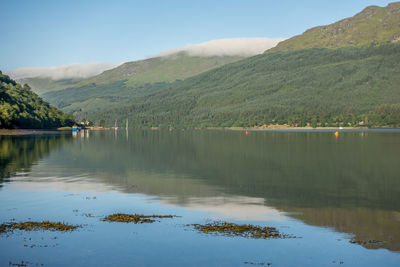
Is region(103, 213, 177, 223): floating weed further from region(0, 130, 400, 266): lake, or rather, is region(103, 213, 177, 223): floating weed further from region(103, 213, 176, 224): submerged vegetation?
region(0, 130, 400, 266): lake

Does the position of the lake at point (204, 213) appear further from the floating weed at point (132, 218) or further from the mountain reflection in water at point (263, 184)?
the floating weed at point (132, 218)

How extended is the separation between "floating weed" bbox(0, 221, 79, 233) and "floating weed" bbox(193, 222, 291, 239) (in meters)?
7.24

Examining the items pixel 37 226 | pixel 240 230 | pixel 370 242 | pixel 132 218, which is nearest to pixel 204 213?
pixel 132 218

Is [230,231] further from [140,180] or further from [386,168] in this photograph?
[386,168]

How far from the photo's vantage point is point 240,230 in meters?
24.3

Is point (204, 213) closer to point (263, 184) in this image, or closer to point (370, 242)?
point (370, 242)

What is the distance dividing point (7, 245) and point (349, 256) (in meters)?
16.1

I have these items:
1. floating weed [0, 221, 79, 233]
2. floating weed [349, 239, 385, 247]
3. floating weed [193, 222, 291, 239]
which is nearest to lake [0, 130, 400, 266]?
floating weed [349, 239, 385, 247]

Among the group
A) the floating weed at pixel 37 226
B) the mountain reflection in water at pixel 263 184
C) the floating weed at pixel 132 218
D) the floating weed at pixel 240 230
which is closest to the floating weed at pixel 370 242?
the mountain reflection in water at pixel 263 184

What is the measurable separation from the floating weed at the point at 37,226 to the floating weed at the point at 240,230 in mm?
7237

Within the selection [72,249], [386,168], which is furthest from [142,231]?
[386,168]

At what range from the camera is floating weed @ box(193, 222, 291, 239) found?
23.4 metres

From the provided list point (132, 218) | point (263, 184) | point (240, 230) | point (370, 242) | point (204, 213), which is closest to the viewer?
point (370, 242)

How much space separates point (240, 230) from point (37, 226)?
11.3 meters
